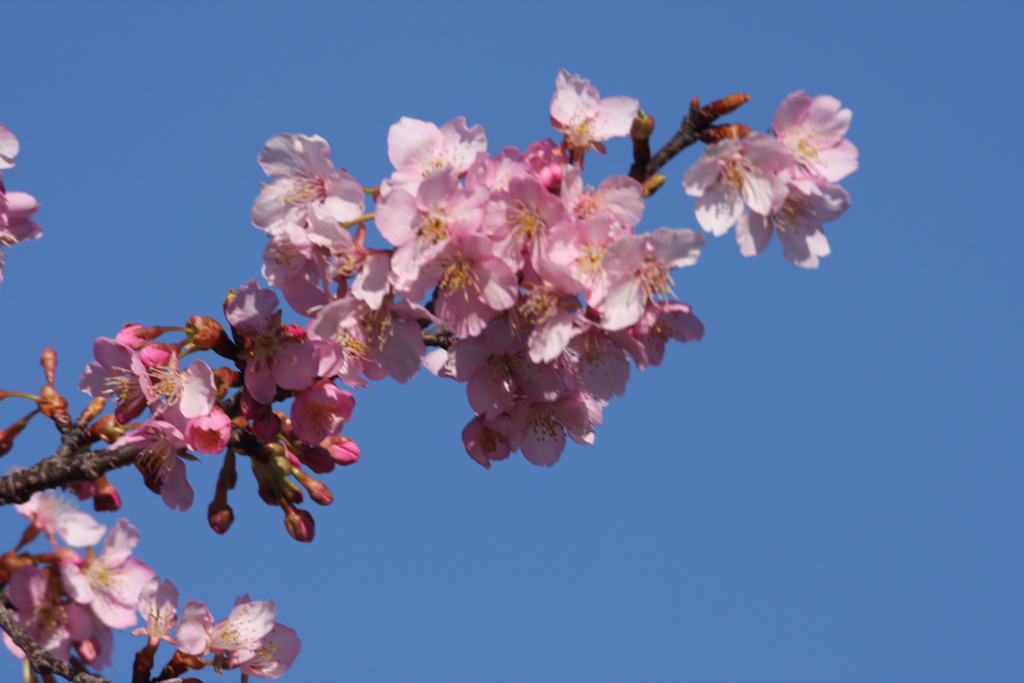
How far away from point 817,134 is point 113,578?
4054 mm

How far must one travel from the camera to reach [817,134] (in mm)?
2852

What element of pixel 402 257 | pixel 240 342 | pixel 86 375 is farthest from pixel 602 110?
pixel 86 375

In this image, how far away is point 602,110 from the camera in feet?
9.68

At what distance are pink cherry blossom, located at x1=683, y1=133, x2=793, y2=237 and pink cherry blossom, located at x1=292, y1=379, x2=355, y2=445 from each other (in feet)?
4.49

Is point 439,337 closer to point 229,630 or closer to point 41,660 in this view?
point 229,630

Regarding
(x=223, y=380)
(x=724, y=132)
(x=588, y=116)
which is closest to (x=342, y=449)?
(x=223, y=380)

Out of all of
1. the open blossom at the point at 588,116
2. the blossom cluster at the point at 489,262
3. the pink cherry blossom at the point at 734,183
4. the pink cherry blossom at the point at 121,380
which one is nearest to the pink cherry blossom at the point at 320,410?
the blossom cluster at the point at 489,262

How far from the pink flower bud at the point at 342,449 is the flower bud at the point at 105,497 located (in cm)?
156

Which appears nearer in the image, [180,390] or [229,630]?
[180,390]

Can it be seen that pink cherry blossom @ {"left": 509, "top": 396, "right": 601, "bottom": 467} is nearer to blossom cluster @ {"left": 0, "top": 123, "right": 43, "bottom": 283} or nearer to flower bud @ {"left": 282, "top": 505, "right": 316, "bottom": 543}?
flower bud @ {"left": 282, "top": 505, "right": 316, "bottom": 543}

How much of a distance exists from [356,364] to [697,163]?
129cm

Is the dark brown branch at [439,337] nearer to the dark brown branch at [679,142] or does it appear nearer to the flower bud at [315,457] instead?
the flower bud at [315,457]

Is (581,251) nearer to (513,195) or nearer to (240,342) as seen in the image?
(513,195)

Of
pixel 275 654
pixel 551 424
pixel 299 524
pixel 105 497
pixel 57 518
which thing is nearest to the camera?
pixel 551 424
